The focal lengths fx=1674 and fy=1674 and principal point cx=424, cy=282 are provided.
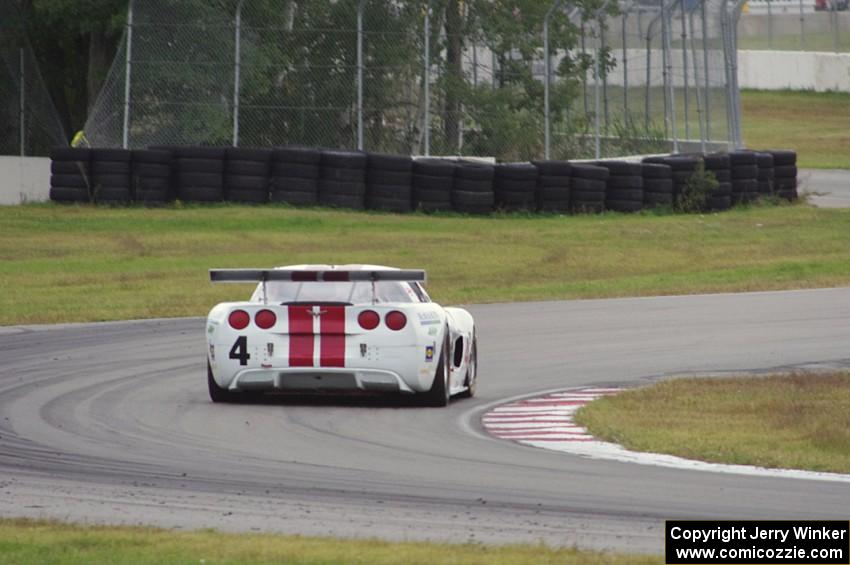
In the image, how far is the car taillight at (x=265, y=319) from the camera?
38.7 feet

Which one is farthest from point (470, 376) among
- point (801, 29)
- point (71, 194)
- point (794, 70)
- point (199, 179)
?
point (794, 70)

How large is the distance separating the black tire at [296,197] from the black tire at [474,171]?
2.42 metres

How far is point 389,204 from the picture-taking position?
91.5ft

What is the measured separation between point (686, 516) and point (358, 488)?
173 centimetres

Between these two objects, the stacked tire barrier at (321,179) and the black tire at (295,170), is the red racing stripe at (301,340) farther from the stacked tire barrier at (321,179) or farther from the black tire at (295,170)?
the black tire at (295,170)

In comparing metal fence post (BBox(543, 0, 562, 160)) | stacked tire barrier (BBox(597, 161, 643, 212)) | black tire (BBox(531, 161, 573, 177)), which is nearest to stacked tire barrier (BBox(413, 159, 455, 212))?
black tire (BBox(531, 161, 573, 177))

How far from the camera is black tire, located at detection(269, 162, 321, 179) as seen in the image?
27.6m

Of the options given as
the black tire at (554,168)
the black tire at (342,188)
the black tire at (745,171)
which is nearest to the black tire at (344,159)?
the black tire at (342,188)

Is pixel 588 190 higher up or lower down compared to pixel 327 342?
higher up

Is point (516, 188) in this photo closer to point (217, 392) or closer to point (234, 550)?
point (217, 392)

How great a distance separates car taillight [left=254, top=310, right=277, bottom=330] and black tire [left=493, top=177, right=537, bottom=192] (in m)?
16.7

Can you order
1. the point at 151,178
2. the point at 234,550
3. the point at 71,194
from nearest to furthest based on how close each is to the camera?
1. the point at 234,550
2. the point at 151,178
3. the point at 71,194

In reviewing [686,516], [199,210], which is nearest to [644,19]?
[199,210]

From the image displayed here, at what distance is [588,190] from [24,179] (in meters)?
9.79
